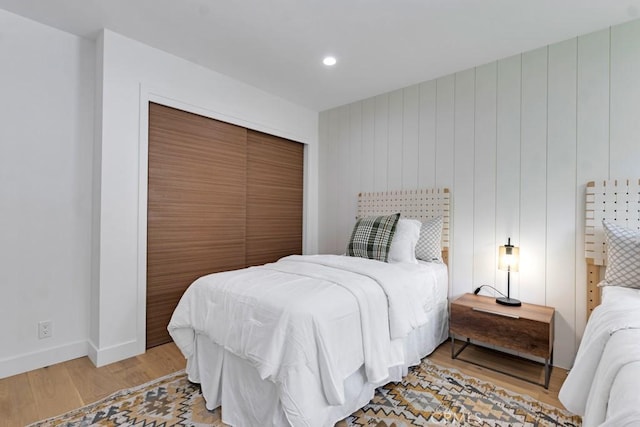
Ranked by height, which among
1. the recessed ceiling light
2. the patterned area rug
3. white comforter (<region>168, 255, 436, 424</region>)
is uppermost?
the recessed ceiling light

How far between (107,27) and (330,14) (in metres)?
1.64

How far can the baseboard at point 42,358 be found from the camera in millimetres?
2035

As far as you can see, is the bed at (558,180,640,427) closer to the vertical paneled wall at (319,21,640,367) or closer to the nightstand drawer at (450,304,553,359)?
→ the vertical paneled wall at (319,21,640,367)

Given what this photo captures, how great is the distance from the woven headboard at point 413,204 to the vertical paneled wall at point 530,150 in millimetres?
83

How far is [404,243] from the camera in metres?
2.53

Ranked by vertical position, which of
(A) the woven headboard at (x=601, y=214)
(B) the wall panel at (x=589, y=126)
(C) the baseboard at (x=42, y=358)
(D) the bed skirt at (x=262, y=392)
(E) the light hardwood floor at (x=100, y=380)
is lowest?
(E) the light hardwood floor at (x=100, y=380)

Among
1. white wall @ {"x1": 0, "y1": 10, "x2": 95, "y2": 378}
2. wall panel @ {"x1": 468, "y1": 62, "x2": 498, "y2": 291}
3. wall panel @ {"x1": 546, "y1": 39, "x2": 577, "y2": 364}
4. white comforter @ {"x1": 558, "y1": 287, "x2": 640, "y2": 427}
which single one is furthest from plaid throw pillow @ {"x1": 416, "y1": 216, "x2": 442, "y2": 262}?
white wall @ {"x1": 0, "y1": 10, "x2": 95, "y2": 378}

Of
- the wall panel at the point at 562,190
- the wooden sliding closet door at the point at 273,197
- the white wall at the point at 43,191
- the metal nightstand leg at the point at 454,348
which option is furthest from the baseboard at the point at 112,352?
the wall panel at the point at 562,190

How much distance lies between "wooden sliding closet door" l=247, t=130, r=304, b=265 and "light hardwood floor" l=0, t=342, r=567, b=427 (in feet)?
4.41

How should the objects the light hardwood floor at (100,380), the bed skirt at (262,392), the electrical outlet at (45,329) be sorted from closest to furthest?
the bed skirt at (262,392) → the light hardwood floor at (100,380) → the electrical outlet at (45,329)

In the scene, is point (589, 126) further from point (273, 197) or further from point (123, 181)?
point (123, 181)

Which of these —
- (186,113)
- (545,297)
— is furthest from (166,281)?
(545,297)

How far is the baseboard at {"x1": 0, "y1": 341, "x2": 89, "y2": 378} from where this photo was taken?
2035 millimetres

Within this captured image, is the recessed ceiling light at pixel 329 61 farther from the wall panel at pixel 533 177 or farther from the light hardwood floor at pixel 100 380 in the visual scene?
the light hardwood floor at pixel 100 380
